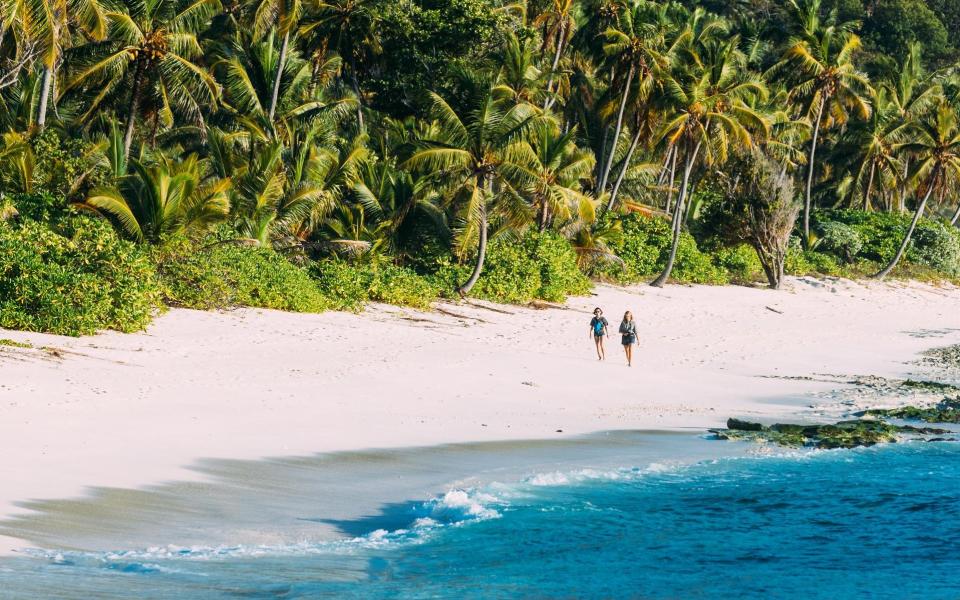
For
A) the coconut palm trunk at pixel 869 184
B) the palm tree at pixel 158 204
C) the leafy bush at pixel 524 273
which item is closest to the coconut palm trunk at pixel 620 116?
the leafy bush at pixel 524 273

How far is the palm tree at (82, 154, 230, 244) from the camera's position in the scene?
69.1ft

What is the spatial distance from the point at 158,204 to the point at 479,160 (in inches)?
347

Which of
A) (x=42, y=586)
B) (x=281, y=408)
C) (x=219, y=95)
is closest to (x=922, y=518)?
(x=281, y=408)

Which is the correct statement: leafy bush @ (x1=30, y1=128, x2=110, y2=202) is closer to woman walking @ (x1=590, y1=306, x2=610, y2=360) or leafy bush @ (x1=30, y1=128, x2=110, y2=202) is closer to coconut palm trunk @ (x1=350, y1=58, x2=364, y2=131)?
woman walking @ (x1=590, y1=306, x2=610, y2=360)

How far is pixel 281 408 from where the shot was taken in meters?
13.9

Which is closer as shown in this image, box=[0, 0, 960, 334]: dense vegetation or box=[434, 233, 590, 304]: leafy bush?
box=[0, 0, 960, 334]: dense vegetation

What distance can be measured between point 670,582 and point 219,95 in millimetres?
22995

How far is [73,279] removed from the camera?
1719cm

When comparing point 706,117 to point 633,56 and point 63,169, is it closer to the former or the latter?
point 633,56

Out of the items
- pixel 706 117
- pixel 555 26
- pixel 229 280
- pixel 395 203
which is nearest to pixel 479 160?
pixel 395 203

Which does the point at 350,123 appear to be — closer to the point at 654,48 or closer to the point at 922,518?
the point at 654,48

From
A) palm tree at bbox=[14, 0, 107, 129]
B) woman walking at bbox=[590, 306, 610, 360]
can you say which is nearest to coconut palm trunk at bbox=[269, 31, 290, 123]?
palm tree at bbox=[14, 0, 107, 129]

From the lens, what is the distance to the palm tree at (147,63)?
26391mm

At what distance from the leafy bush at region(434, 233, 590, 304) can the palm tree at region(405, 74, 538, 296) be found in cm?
45
